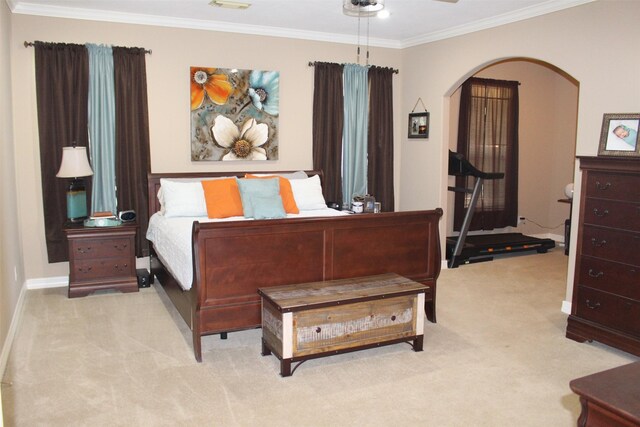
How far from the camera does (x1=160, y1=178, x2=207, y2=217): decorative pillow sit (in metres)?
5.01

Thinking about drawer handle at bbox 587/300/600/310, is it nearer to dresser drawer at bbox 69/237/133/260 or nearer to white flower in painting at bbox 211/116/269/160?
white flower in painting at bbox 211/116/269/160

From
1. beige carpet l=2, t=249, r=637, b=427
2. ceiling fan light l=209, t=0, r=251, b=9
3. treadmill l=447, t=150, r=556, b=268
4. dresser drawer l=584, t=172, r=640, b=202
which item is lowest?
beige carpet l=2, t=249, r=637, b=427

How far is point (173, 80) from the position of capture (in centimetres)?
557

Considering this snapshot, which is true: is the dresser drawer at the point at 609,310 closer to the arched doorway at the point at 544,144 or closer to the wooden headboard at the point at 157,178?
the wooden headboard at the point at 157,178

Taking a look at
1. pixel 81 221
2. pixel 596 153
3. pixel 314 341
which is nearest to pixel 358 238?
pixel 314 341

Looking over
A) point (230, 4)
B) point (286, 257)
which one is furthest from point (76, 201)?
point (286, 257)

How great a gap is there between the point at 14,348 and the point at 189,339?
1179 millimetres

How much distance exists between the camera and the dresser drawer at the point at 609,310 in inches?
145

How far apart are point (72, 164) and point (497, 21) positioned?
166 inches

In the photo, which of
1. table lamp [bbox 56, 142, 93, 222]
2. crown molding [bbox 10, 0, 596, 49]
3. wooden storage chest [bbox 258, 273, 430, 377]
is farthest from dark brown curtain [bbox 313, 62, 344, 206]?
wooden storage chest [bbox 258, 273, 430, 377]

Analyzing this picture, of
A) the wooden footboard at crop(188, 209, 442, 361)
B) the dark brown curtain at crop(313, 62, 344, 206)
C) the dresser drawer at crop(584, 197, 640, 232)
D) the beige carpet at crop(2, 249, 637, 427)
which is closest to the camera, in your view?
the beige carpet at crop(2, 249, 637, 427)

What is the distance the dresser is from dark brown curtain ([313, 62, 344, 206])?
2954 mm

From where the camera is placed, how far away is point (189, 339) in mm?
3975

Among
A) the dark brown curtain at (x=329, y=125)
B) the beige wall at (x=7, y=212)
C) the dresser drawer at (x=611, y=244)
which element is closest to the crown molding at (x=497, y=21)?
the dark brown curtain at (x=329, y=125)
